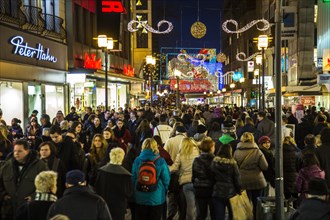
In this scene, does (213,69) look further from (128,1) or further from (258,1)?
(128,1)

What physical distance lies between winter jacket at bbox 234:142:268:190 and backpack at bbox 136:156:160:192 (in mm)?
2111

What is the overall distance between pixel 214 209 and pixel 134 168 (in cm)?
164

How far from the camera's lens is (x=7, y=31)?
66.2 feet

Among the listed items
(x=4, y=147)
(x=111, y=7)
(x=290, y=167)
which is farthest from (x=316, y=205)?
(x=111, y=7)

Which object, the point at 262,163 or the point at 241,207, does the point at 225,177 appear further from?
the point at 262,163

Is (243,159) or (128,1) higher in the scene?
(128,1)

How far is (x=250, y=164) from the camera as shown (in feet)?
31.2

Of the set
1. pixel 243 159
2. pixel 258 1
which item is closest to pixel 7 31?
pixel 243 159

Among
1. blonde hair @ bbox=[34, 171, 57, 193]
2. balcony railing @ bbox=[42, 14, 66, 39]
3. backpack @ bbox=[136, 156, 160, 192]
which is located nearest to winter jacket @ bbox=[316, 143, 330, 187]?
backpack @ bbox=[136, 156, 160, 192]

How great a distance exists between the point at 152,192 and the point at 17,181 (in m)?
2.14

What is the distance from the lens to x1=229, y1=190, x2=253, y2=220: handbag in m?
8.88

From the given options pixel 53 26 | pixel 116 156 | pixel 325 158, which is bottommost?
pixel 325 158

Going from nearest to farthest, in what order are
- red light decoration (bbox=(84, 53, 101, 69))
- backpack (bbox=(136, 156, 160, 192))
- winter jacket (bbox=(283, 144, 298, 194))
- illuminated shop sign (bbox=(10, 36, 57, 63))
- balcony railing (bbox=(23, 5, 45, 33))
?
backpack (bbox=(136, 156, 160, 192)), winter jacket (bbox=(283, 144, 298, 194)), illuminated shop sign (bbox=(10, 36, 57, 63)), balcony railing (bbox=(23, 5, 45, 33)), red light decoration (bbox=(84, 53, 101, 69))

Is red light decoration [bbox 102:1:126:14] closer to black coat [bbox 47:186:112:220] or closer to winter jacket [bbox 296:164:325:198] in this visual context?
winter jacket [bbox 296:164:325:198]
